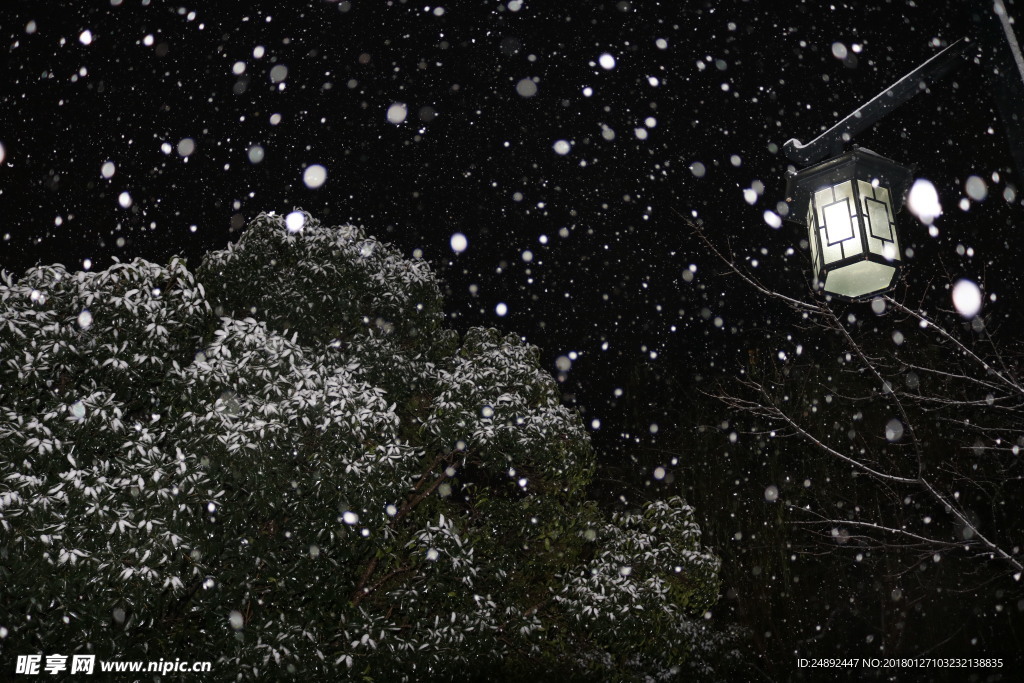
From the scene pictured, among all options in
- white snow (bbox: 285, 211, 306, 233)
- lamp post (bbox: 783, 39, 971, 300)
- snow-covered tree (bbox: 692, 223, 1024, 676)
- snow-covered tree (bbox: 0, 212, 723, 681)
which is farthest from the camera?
snow-covered tree (bbox: 692, 223, 1024, 676)

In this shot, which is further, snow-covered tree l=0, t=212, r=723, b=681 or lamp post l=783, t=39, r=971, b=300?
snow-covered tree l=0, t=212, r=723, b=681

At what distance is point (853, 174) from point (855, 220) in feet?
0.64

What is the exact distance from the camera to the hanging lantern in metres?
2.62

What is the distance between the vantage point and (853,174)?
8.72 feet

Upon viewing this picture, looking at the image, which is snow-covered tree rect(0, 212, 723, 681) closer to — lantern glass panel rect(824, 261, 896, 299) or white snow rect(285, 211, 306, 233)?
white snow rect(285, 211, 306, 233)

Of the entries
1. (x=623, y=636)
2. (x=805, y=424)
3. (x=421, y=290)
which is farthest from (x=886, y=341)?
(x=421, y=290)

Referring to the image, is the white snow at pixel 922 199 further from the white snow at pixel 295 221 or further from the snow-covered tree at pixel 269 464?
the white snow at pixel 295 221

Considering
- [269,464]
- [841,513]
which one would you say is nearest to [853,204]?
[269,464]

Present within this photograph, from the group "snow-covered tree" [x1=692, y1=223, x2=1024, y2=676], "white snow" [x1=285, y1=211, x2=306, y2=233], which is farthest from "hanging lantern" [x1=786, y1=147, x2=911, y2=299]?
"snow-covered tree" [x1=692, y1=223, x2=1024, y2=676]

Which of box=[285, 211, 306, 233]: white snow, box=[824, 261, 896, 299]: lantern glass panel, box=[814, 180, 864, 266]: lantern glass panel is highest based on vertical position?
box=[285, 211, 306, 233]: white snow

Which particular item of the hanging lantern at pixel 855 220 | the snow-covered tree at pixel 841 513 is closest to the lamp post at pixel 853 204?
the hanging lantern at pixel 855 220

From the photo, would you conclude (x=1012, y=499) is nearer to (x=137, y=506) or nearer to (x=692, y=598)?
(x=692, y=598)

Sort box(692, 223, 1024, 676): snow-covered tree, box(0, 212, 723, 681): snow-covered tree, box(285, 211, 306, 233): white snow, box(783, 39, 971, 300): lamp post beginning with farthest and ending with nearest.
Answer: box(692, 223, 1024, 676): snow-covered tree, box(285, 211, 306, 233): white snow, box(0, 212, 723, 681): snow-covered tree, box(783, 39, 971, 300): lamp post

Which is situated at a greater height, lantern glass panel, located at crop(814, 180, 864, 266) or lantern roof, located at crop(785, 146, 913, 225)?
lantern roof, located at crop(785, 146, 913, 225)
